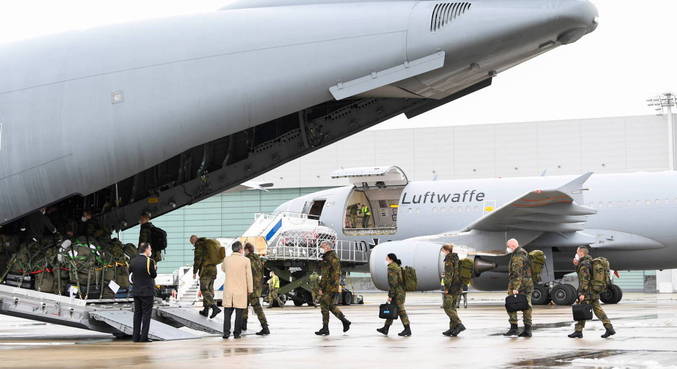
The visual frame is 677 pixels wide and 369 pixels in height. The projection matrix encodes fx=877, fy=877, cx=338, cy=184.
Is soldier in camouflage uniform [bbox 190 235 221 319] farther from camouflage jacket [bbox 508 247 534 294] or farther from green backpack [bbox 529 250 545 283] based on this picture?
green backpack [bbox 529 250 545 283]

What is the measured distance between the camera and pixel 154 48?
464 inches

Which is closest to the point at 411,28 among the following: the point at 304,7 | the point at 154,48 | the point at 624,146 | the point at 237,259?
the point at 304,7

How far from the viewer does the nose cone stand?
986 centimetres

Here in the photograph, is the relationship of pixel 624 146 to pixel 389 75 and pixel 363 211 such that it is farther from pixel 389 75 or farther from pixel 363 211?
pixel 389 75

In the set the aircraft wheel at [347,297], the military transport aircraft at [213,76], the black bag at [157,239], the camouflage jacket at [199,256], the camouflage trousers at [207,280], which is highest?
the military transport aircraft at [213,76]

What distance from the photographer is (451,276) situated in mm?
14406

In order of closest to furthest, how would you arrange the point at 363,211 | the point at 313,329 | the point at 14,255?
the point at 14,255 < the point at 313,329 < the point at 363,211

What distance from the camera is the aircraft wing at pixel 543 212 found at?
23.2m

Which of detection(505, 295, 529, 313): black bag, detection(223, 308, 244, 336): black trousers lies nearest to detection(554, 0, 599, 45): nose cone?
detection(505, 295, 529, 313): black bag

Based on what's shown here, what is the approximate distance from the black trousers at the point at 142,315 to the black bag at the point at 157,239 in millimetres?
2021

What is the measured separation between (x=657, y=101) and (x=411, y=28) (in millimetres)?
36574

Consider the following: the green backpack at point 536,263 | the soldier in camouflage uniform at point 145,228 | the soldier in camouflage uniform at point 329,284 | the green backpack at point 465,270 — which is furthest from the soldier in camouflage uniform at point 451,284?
the soldier in camouflage uniform at point 145,228

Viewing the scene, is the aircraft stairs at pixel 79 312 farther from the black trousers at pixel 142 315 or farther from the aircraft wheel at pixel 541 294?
the aircraft wheel at pixel 541 294

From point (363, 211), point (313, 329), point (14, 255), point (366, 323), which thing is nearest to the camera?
point (14, 255)
